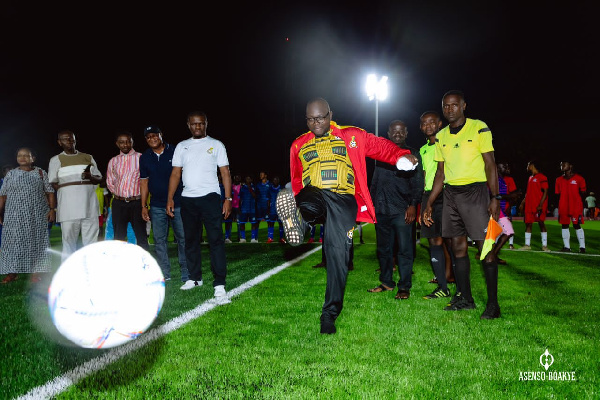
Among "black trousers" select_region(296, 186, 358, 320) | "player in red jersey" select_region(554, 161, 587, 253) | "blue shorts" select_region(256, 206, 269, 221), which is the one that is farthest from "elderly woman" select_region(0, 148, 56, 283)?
"player in red jersey" select_region(554, 161, 587, 253)

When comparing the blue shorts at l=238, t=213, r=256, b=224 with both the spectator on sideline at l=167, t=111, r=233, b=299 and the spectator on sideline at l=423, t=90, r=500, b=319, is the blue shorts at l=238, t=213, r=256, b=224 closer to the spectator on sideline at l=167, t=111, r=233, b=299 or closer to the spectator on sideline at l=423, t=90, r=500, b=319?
the spectator on sideline at l=167, t=111, r=233, b=299

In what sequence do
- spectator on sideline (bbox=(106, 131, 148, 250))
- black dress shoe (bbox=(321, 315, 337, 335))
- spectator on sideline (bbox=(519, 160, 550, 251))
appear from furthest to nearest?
spectator on sideline (bbox=(519, 160, 550, 251)) → spectator on sideline (bbox=(106, 131, 148, 250)) → black dress shoe (bbox=(321, 315, 337, 335))

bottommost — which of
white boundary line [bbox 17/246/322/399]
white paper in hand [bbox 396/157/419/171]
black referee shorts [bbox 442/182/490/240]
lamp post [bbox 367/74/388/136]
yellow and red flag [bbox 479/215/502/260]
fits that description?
white boundary line [bbox 17/246/322/399]

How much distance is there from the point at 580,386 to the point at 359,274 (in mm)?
4811

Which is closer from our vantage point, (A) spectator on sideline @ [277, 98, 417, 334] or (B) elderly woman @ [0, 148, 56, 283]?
(A) spectator on sideline @ [277, 98, 417, 334]

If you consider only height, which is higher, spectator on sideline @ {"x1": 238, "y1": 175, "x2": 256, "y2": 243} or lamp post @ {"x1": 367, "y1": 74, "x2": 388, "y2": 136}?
lamp post @ {"x1": 367, "y1": 74, "x2": 388, "y2": 136}

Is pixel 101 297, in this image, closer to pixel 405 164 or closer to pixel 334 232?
pixel 334 232

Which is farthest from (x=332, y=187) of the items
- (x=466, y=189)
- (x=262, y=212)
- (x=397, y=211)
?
(x=262, y=212)

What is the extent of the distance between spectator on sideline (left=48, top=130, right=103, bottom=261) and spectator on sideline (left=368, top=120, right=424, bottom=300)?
14.6 feet

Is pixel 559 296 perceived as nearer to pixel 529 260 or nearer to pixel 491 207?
pixel 491 207

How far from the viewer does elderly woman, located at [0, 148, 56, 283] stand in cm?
672

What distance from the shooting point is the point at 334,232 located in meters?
3.94

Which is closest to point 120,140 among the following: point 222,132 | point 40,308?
point 40,308

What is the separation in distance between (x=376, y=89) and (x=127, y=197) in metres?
16.7
